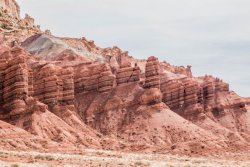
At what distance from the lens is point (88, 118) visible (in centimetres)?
12800

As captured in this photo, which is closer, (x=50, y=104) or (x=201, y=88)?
(x=50, y=104)

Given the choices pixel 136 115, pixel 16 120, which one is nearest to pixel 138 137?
pixel 136 115

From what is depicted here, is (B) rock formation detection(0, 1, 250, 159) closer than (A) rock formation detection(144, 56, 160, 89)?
Yes

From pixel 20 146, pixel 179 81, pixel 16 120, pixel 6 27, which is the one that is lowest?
pixel 20 146

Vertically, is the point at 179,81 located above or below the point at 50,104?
above

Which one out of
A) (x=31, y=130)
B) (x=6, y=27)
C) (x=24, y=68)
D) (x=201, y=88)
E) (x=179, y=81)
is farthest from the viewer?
(x=6, y=27)

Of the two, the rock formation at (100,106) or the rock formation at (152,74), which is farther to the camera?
the rock formation at (152,74)

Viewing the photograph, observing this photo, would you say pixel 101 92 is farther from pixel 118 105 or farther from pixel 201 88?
pixel 201 88

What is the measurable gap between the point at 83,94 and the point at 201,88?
47.1 metres

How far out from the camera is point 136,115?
129 meters

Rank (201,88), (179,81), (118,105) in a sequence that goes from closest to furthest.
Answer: (118,105), (179,81), (201,88)

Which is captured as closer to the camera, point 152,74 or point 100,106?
point 100,106

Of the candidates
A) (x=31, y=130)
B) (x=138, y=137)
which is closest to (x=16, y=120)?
(x=31, y=130)

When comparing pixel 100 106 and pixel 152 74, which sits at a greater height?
pixel 152 74
